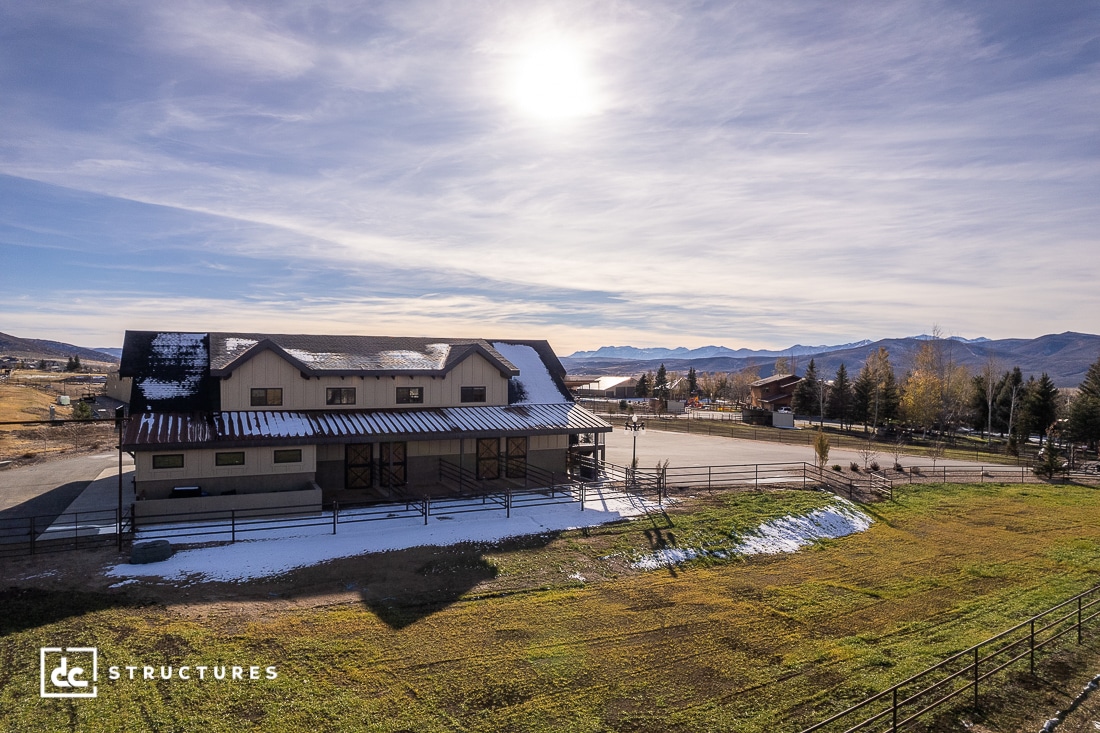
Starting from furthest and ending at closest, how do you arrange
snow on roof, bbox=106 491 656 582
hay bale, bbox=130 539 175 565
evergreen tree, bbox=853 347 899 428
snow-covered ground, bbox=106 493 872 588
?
evergreen tree, bbox=853 347 899 428
hay bale, bbox=130 539 175 565
snow-covered ground, bbox=106 493 872 588
snow on roof, bbox=106 491 656 582

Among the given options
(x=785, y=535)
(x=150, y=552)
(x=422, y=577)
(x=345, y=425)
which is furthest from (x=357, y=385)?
(x=785, y=535)

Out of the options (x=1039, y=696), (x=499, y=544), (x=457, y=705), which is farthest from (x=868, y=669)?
(x=499, y=544)

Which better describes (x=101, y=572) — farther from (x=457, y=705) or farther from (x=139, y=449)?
(x=457, y=705)

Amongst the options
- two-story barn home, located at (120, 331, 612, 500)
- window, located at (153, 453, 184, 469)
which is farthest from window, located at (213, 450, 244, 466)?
window, located at (153, 453, 184, 469)

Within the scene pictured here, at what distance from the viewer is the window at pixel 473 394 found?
31.5 metres

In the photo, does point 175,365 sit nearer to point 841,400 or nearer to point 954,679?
point 954,679

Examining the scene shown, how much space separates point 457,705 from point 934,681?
9870mm

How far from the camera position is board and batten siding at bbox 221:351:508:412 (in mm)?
26703

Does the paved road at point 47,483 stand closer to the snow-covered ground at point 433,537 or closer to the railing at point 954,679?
the snow-covered ground at point 433,537

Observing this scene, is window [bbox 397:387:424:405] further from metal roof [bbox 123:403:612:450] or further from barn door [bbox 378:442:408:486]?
barn door [bbox 378:442:408:486]

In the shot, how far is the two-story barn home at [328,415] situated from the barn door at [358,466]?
0.05 meters

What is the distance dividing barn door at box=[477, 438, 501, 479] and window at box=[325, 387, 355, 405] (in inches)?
253

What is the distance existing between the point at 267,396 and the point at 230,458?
3.74 metres

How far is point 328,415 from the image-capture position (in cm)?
2783
